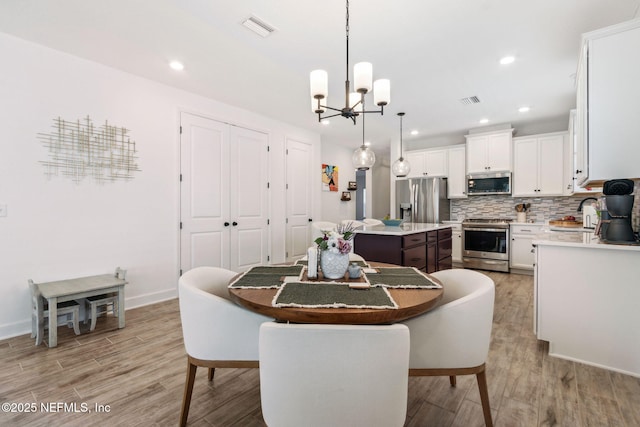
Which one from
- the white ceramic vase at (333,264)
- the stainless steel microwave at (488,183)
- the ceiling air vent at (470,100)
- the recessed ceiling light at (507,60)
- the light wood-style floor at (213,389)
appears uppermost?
the ceiling air vent at (470,100)

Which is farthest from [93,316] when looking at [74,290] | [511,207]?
[511,207]

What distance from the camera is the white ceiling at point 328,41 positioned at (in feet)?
7.27

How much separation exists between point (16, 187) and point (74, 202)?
0.42 m

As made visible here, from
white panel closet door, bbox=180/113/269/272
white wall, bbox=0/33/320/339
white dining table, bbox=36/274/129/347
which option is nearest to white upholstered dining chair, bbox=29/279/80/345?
white dining table, bbox=36/274/129/347

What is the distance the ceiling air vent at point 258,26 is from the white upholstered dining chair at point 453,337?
2474mm

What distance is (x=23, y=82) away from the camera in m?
2.61

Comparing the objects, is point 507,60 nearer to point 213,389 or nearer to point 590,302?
point 590,302

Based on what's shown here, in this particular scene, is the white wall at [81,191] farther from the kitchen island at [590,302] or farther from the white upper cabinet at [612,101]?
the white upper cabinet at [612,101]

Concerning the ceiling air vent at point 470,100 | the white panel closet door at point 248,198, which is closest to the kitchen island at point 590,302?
the ceiling air vent at point 470,100

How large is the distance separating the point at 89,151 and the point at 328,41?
2635 mm

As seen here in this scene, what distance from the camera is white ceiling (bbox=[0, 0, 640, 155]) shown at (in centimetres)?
221

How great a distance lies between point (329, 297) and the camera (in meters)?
1.31

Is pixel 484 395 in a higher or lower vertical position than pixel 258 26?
lower

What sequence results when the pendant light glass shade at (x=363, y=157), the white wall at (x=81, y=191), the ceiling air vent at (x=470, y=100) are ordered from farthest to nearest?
the ceiling air vent at (x=470, y=100)
the pendant light glass shade at (x=363, y=157)
the white wall at (x=81, y=191)
